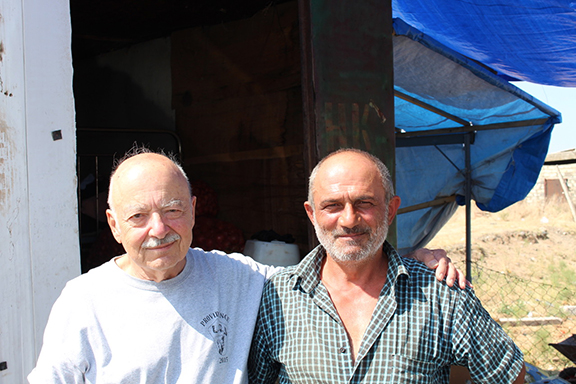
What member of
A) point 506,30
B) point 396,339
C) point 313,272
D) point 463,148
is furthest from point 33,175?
point 463,148

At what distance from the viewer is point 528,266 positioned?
10945 millimetres

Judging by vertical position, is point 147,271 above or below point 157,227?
below

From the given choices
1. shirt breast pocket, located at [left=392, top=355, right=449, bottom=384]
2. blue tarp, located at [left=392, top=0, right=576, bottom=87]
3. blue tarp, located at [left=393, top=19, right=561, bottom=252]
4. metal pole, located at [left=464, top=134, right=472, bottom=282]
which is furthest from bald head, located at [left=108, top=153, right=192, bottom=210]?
metal pole, located at [left=464, top=134, right=472, bottom=282]

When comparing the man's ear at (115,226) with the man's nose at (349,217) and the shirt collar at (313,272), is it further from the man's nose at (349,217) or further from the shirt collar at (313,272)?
the man's nose at (349,217)

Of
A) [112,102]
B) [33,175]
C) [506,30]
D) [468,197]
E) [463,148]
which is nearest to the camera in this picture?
[33,175]

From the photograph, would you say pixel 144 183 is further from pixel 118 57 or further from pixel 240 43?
pixel 118 57

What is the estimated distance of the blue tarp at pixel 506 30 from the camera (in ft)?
12.0

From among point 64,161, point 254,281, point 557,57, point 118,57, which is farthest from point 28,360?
point 557,57

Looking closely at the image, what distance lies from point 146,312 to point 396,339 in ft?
2.90

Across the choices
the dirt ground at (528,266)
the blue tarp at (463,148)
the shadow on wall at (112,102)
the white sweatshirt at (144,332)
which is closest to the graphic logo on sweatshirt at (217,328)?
the white sweatshirt at (144,332)

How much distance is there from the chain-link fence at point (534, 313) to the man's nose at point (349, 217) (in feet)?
14.7

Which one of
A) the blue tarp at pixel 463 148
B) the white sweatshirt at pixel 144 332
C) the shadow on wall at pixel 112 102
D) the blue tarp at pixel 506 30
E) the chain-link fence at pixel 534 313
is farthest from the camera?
the chain-link fence at pixel 534 313

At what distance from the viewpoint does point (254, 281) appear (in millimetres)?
1922

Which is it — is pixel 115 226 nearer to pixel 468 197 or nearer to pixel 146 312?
pixel 146 312
